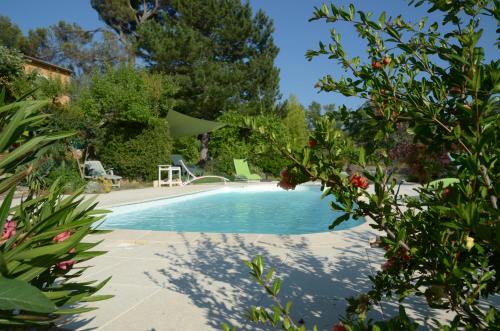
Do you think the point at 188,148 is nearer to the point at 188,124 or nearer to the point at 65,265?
the point at 188,124

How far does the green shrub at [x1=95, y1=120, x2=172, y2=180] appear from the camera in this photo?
15.9 metres

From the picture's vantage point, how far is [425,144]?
138 centimetres

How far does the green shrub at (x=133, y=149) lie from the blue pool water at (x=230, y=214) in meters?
3.46

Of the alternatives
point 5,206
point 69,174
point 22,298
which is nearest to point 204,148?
point 69,174

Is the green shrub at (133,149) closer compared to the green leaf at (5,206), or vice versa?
the green leaf at (5,206)

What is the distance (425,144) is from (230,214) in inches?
389

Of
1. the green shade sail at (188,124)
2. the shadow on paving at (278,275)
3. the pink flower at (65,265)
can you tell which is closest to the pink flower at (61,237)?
the pink flower at (65,265)

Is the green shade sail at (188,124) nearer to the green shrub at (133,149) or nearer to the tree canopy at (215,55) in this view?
the green shrub at (133,149)

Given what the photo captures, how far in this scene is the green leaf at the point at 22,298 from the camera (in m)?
0.85

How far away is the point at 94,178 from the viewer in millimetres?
13375

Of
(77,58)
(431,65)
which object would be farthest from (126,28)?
(431,65)

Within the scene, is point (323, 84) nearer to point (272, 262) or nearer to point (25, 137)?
point (25, 137)

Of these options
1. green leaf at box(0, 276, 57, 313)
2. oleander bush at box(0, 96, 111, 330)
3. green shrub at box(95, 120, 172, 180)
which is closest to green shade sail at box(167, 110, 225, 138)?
green shrub at box(95, 120, 172, 180)

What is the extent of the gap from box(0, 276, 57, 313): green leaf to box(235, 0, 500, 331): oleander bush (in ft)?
1.96
